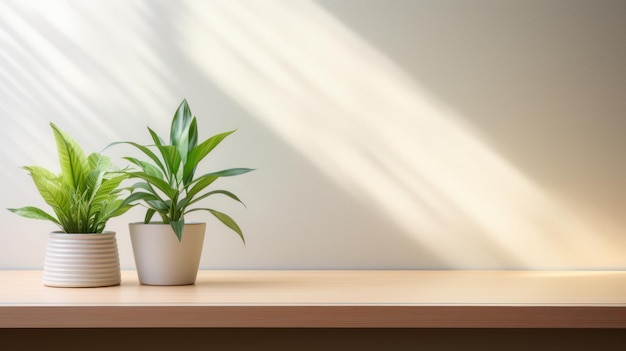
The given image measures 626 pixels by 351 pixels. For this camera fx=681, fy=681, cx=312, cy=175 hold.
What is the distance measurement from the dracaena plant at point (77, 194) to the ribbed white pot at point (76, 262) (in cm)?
4

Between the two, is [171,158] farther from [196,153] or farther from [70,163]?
[70,163]

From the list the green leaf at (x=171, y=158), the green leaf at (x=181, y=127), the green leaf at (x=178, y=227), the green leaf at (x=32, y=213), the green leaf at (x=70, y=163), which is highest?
the green leaf at (x=181, y=127)

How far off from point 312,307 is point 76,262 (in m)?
0.53

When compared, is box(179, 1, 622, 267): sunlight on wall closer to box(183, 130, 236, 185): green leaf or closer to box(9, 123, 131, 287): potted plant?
box(183, 130, 236, 185): green leaf

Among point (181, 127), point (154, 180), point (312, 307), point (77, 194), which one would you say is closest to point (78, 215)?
point (77, 194)

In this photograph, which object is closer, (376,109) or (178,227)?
(178,227)

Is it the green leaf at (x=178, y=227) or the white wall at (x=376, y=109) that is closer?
the green leaf at (x=178, y=227)

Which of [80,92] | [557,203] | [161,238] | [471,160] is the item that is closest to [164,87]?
[80,92]

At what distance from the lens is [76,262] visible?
139cm

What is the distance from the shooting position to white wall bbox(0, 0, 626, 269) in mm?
1772

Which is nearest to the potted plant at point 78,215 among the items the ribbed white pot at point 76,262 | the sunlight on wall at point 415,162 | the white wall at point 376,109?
the ribbed white pot at point 76,262

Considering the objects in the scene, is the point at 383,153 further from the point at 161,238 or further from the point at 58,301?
the point at 58,301

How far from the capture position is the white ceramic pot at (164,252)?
1414 mm

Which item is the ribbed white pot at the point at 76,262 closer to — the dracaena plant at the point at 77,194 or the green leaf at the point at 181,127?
the dracaena plant at the point at 77,194
